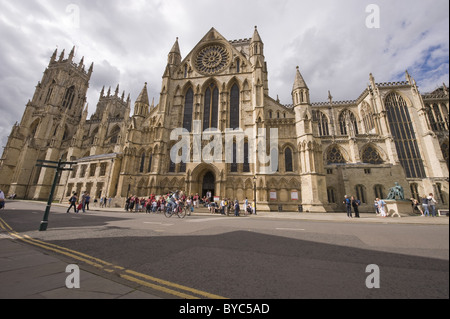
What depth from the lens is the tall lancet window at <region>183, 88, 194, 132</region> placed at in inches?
1011

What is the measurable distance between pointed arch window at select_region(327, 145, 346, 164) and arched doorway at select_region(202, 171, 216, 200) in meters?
20.1

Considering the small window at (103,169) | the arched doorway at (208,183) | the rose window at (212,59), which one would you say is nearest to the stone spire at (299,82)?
the rose window at (212,59)

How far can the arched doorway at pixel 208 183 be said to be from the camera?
2350cm

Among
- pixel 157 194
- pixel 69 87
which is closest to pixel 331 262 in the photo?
pixel 157 194

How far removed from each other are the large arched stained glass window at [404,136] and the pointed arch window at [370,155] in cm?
426

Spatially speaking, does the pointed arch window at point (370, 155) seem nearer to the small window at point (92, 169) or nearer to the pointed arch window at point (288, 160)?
the pointed arch window at point (288, 160)

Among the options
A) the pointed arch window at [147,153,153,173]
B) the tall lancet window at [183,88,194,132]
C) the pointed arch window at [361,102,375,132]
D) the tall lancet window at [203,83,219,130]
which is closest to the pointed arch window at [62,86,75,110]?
the pointed arch window at [147,153,153,173]

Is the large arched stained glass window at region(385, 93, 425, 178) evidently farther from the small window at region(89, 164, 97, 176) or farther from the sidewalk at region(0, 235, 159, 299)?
the small window at region(89, 164, 97, 176)

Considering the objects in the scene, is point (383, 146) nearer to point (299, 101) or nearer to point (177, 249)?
point (299, 101)

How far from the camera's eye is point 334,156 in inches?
1208

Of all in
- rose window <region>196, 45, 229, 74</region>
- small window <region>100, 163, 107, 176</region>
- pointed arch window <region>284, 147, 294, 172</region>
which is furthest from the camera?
rose window <region>196, 45, 229, 74</region>

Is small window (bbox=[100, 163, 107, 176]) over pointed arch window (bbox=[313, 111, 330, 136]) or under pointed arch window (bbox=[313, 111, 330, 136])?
under
